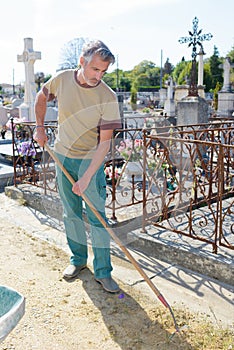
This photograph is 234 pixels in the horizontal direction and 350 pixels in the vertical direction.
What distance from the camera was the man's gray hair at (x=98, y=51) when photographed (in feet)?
8.11

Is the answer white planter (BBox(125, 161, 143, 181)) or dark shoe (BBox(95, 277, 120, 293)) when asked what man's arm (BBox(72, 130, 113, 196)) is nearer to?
dark shoe (BBox(95, 277, 120, 293))

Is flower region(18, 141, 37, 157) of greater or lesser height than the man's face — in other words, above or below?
below

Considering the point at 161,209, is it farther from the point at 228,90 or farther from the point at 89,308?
the point at 228,90

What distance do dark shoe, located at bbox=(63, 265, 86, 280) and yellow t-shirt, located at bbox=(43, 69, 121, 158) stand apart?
933mm

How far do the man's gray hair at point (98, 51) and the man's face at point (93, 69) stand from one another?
0.08ft

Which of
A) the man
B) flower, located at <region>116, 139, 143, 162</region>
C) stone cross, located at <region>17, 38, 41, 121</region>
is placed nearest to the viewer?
the man

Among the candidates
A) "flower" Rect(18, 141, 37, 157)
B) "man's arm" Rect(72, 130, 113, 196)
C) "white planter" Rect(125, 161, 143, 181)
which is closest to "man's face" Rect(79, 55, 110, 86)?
"man's arm" Rect(72, 130, 113, 196)

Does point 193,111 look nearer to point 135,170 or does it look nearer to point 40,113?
point 135,170

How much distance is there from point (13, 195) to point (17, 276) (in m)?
2.29

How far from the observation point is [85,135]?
9.11 ft

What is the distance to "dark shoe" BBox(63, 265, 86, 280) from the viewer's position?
10.00ft

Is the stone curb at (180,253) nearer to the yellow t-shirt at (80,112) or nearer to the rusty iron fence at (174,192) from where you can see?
the rusty iron fence at (174,192)

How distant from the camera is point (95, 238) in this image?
2.88m

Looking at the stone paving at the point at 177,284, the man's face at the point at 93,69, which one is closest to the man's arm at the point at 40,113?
the man's face at the point at 93,69
